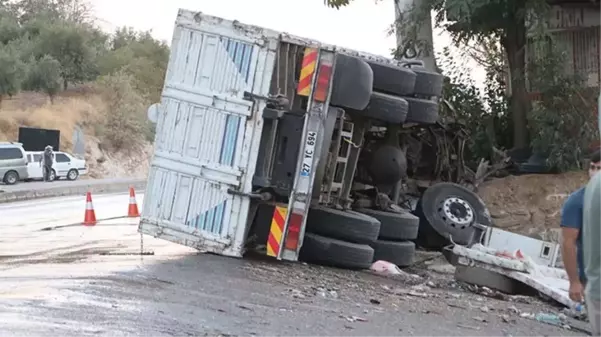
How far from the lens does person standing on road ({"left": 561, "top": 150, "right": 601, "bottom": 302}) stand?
506cm

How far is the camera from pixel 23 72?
48.0m

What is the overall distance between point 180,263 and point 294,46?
96.3 inches

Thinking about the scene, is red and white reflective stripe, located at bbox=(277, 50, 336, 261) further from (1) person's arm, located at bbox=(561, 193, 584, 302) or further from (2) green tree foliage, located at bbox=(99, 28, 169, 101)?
(2) green tree foliage, located at bbox=(99, 28, 169, 101)

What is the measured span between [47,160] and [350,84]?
2939 cm

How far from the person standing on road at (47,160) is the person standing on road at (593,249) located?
33.5 metres

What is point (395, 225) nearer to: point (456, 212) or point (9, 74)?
point (456, 212)

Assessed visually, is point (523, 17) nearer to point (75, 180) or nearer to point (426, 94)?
point (426, 94)

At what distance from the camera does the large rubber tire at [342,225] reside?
8898mm

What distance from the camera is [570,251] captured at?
5.09m

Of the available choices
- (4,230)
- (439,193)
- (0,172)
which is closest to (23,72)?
(0,172)

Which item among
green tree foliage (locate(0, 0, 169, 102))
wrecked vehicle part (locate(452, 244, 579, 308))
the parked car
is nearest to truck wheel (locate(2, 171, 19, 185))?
the parked car

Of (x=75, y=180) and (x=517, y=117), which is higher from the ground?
(x=517, y=117)

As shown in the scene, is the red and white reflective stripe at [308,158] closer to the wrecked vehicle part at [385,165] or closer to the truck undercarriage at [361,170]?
the truck undercarriage at [361,170]

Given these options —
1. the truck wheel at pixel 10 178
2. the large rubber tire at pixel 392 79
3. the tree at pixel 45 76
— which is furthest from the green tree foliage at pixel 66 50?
the large rubber tire at pixel 392 79
